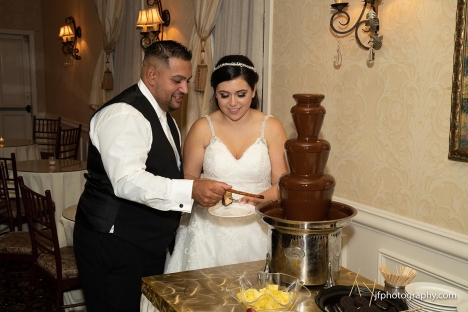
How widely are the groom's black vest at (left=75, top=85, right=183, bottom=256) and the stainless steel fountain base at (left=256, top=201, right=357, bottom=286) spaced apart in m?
0.82

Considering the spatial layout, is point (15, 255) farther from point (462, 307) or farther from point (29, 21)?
point (29, 21)

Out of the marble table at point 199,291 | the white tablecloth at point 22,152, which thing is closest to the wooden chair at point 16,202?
the white tablecloth at point 22,152

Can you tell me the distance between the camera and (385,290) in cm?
182

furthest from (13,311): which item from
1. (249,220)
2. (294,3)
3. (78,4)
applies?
(78,4)

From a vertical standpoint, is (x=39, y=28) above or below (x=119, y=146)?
above

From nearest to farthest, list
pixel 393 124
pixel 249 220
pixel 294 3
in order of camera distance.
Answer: pixel 393 124 → pixel 249 220 → pixel 294 3

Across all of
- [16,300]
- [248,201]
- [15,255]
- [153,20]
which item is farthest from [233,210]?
[153,20]

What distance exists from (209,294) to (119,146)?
0.82m

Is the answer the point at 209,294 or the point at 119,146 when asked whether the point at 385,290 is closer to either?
the point at 209,294

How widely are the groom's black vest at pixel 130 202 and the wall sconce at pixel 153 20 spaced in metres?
3.36

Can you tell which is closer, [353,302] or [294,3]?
[353,302]

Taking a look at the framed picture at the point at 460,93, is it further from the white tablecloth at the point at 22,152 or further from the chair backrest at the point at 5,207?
the white tablecloth at the point at 22,152

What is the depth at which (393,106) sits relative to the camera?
2.71 meters

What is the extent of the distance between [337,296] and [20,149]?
19.8ft
